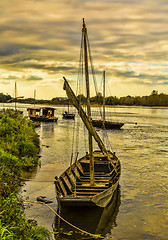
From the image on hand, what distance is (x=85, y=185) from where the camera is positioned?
15.1 metres

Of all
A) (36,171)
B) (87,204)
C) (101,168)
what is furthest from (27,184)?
(87,204)

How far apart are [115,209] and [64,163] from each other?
1112 cm

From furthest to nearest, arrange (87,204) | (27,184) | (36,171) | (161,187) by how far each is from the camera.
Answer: (36,171), (161,187), (27,184), (87,204)

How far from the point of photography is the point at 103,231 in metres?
12.1

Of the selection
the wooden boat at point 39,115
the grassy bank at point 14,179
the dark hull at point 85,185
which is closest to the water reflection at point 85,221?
the dark hull at point 85,185

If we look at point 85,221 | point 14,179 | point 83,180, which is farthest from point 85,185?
point 14,179

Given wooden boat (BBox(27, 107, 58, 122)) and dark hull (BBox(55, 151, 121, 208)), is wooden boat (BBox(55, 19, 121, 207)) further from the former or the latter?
wooden boat (BBox(27, 107, 58, 122))

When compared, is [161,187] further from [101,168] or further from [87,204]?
[87,204]

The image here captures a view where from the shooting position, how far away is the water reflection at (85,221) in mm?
11352

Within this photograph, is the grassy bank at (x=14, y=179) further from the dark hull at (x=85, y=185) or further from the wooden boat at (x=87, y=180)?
the wooden boat at (x=87, y=180)

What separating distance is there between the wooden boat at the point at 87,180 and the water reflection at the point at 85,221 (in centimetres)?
74

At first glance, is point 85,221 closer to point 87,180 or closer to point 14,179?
point 87,180

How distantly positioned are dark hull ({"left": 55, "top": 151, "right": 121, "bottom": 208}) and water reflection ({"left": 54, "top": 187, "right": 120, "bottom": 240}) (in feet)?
2.26

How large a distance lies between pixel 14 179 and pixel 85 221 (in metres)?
4.45
